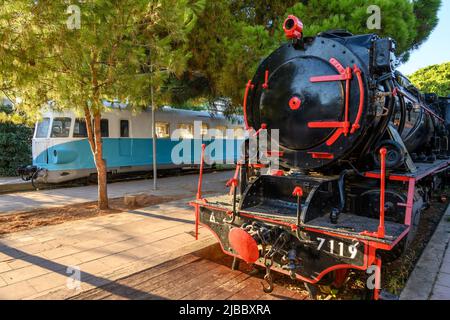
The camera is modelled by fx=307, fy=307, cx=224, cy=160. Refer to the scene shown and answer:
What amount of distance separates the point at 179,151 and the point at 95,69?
789 cm

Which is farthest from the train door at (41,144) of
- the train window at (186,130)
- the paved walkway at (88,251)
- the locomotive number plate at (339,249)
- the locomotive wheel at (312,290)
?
the locomotive number plate at (339,249)

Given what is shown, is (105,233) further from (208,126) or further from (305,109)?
(208,126)

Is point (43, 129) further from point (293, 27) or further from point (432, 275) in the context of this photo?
point (432, 275)

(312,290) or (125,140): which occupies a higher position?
(125,140)

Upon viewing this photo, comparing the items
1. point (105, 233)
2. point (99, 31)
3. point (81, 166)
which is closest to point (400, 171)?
point (105, 233)

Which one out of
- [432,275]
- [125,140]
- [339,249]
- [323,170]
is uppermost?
[125,140]

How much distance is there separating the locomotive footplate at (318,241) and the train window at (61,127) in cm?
848

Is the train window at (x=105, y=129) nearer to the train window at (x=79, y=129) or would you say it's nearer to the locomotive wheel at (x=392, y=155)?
the train window at (x=79, y=129)

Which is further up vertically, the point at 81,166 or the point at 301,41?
the point at 301,41

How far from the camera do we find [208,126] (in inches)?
571

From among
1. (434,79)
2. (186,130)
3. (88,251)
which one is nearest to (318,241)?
(88,251)

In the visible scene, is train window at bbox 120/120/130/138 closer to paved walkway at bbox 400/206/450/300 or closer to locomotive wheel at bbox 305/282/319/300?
locomotive wheel at bbox 305/282/319/300

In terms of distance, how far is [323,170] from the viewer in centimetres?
372

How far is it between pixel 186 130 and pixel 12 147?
7.11m
